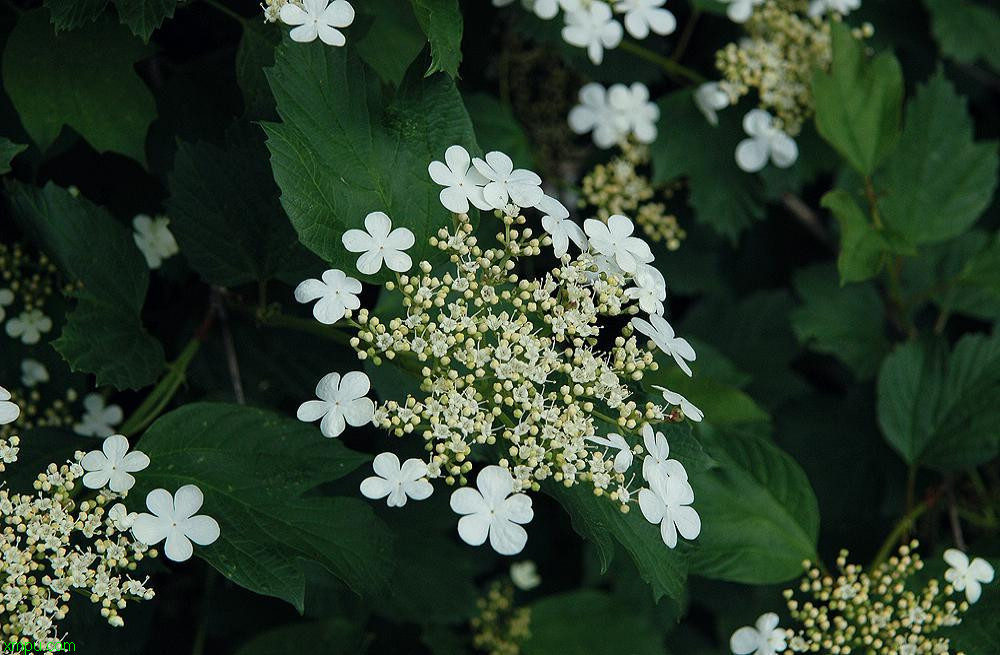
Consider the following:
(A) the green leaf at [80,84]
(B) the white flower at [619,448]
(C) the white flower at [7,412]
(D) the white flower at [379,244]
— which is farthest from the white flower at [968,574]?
A: (A) the green leaf at [80,84]

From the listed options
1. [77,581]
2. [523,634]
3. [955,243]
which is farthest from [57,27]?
[955,243]

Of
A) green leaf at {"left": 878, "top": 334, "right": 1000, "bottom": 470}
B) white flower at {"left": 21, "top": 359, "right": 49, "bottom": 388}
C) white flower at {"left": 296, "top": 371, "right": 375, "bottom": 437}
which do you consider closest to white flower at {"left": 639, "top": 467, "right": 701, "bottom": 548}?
white flower at {"left": 296, "top": 371, "right": 375, "bottom": 437}

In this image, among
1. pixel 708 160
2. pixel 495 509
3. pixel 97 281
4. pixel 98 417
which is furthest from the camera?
pixel 708 160

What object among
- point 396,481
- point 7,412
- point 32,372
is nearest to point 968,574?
point 396,481

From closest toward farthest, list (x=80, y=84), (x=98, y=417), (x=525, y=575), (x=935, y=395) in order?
(x=80, y=84), (x=98, y=417), (x=935, y=395), (x=525, y=575)

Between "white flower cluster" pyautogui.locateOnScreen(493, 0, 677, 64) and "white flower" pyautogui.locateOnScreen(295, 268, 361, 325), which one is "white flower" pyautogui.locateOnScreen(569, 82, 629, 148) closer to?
"white flower cluster" pyautogui.locateOnScreen(493, 0, 677, 64)

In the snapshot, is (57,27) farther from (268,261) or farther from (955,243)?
(955,243)

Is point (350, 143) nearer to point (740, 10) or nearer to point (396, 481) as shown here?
point (396, 481)
